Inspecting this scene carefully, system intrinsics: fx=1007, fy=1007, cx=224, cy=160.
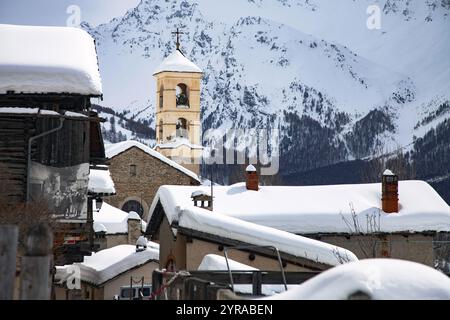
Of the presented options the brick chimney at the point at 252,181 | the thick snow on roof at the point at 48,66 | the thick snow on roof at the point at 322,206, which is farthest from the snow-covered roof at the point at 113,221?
the thick snow on roof at the point at 48,66

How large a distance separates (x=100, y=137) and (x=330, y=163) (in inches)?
6183

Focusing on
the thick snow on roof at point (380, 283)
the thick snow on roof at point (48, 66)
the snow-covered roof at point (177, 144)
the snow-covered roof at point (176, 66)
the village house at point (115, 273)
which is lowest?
the village house at point (115, 273)

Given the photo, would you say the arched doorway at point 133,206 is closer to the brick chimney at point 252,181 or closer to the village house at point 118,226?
the village house at point 118,226

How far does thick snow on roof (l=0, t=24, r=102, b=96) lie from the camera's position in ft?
Result: 66.2

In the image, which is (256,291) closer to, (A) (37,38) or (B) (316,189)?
(A) (37,38)

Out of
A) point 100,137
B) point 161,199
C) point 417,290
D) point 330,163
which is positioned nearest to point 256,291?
point 417,290

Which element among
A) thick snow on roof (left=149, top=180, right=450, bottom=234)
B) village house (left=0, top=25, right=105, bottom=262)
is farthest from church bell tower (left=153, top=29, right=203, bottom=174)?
village house (left=0, top=25, right=105, bottom=262)

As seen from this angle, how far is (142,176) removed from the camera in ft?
181

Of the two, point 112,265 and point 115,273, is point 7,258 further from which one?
point 112,265

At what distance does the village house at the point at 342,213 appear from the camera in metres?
28.7

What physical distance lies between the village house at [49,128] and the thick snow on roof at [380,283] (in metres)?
14.2

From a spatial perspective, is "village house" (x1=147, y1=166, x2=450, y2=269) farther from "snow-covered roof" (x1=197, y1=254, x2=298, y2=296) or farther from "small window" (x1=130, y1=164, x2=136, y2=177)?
"small window" (x1=130, y1=164, x2=136, y2=177)

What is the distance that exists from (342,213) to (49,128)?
1181 centimetres

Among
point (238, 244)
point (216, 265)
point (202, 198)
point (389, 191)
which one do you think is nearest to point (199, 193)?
point (202, 198)
